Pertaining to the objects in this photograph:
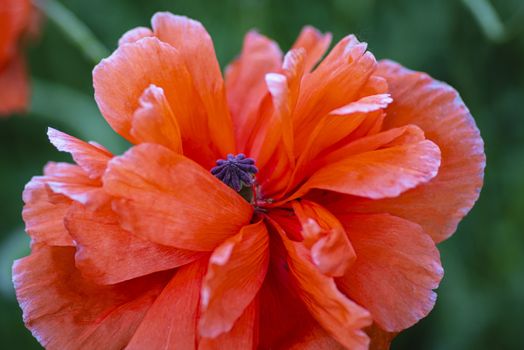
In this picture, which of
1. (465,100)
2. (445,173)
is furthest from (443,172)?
(465,100)

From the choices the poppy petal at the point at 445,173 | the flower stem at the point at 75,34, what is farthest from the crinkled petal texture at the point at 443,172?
the flower stem at the point at 75,34

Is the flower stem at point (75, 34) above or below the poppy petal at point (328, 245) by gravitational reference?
below

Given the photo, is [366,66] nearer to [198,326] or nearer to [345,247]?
[345,247]

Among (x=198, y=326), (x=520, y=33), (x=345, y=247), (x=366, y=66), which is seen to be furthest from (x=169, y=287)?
(x=520, y=33)

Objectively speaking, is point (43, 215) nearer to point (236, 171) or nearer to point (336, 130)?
point (236, 171)

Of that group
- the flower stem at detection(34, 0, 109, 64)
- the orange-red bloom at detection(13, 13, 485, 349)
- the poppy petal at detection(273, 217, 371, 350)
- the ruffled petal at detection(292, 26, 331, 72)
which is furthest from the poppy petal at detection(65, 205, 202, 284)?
the flower stem at detection(34, 0, 109, 64)

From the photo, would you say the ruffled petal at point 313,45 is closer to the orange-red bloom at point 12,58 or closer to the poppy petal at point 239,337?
the poppy petal at point 239,337
